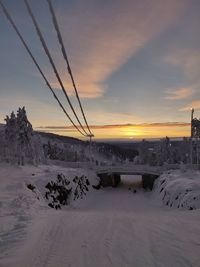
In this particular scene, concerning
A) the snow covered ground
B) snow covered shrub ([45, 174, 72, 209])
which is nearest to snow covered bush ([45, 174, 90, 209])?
snow covered shrub ([45, 174, 72, 209])

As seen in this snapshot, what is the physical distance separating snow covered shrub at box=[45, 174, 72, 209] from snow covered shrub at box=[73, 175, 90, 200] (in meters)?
2.25

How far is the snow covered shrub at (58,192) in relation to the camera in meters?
37.6

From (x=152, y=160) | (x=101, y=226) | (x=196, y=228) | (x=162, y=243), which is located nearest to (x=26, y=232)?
(x=101, y=226)

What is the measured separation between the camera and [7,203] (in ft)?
80.2

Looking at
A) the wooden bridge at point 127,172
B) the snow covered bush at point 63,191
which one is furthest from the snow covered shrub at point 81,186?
the wooden bridge at point 127,172

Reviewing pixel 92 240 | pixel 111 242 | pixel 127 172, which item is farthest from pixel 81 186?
pixel 111 242

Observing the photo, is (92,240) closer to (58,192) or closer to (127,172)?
(58,192)

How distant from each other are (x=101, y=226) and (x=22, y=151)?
55.1 m

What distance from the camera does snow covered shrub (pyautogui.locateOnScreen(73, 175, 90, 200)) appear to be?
49306 millimetres

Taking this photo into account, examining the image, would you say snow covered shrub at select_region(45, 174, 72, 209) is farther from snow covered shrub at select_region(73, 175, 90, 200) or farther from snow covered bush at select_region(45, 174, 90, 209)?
snow covered shrub at select_region(73, 175, 90, 200)

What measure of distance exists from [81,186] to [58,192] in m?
14.0

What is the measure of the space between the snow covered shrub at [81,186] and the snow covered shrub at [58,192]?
7.40ft

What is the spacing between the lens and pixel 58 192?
40.8m

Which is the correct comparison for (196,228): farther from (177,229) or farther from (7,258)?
(7,258)
